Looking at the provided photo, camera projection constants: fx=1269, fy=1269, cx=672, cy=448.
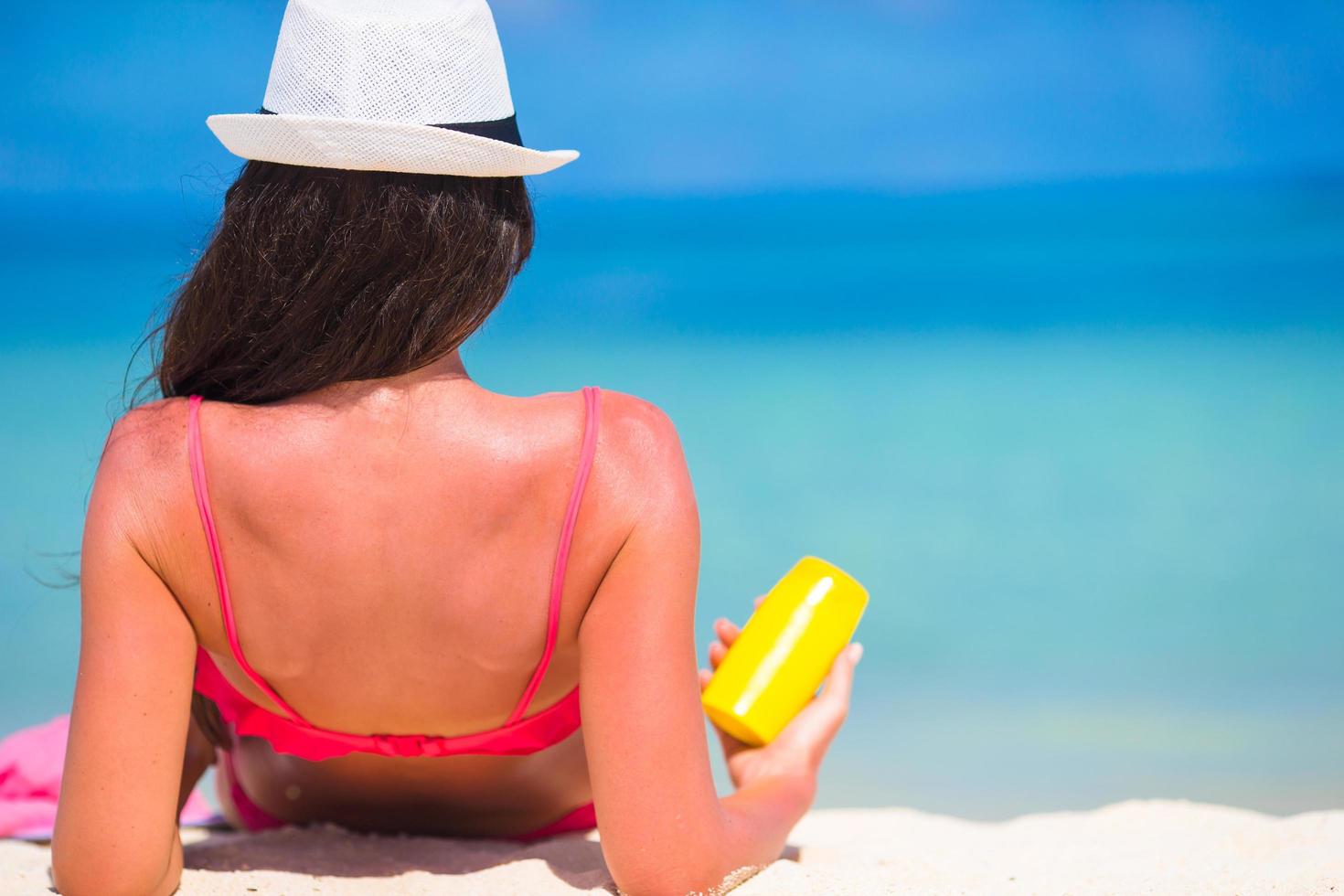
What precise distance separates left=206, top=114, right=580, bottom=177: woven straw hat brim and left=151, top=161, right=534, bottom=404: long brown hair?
0.10 ft

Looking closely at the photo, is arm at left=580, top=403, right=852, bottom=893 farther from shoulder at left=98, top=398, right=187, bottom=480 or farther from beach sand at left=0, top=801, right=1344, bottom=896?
shoulder at left=98, top=398, right=187, bottom=480

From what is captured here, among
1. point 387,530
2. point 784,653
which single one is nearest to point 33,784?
point 387,530

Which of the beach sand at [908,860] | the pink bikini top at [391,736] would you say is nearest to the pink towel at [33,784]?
the beach sand at [908,860]

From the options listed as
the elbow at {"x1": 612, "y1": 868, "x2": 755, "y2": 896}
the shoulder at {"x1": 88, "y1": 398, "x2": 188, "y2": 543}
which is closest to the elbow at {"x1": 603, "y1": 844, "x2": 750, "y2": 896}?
the elbow at {"x1": 612, "y1": 868, "x2": 755, "y2": 896}

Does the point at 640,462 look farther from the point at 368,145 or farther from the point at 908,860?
the point at 908,860

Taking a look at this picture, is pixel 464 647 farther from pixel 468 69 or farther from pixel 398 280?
pixel 468 69

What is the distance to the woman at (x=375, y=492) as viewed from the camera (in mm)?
1246

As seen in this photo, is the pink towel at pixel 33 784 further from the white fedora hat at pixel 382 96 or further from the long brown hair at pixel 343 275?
the white fedora hat at pixel 382 96

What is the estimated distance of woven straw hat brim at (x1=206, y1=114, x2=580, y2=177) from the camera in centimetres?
121

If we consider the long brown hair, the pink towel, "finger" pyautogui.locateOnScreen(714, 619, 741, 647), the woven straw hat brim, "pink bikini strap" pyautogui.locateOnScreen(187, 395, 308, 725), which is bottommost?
the pink towel

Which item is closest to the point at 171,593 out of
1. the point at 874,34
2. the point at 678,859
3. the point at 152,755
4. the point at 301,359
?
the point at 152,755

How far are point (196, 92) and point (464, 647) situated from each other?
6.77 m

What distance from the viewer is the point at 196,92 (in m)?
7.21

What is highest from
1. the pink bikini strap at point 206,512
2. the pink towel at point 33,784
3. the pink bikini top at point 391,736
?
the pink bikini strap at point 206,512
